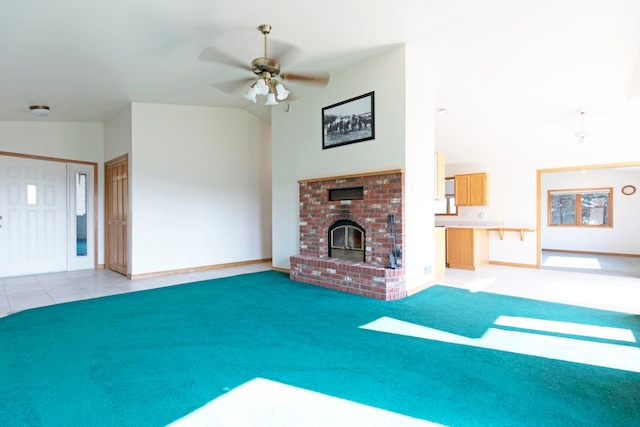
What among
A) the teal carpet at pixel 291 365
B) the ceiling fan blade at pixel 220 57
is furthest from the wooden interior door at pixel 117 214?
the ceiling fan blade at pixel 220 57

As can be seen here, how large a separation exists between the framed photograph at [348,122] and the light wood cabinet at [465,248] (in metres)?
3.08

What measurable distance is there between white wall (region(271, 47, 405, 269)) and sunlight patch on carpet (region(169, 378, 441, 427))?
2891 mm

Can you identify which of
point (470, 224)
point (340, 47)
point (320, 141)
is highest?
point (340, 47)

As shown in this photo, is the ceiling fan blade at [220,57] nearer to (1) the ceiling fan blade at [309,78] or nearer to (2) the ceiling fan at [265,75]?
(2) the ceiling fan at [265,75]

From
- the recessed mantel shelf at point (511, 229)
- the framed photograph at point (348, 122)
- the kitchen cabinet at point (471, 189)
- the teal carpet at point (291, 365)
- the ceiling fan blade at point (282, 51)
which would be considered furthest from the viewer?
the kitchen cabinet at point (471, 189)

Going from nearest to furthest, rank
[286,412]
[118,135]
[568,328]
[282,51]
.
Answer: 1. [286,412]
2. [568,328]
3. [282,51]
4. [118,135]

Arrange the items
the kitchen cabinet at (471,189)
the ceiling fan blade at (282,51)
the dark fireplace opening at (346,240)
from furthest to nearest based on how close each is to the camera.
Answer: the kitchen cabinet at (471,189) < the dark fireplace opening at (346,240) < the ceiling fan blade at (282,51)

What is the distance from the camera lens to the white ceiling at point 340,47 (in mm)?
2938

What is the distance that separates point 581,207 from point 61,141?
495 inches

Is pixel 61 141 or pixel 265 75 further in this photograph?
pixel 61 141

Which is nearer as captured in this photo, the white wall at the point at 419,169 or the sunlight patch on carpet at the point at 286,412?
the sunlight patch on carpet at the point at 286,412

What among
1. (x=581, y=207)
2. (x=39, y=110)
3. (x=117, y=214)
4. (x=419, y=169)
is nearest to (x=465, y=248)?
(x=419, y=169)

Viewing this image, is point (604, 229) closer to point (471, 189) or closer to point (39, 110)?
point (471, 189)

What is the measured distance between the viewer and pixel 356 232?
452 cm
